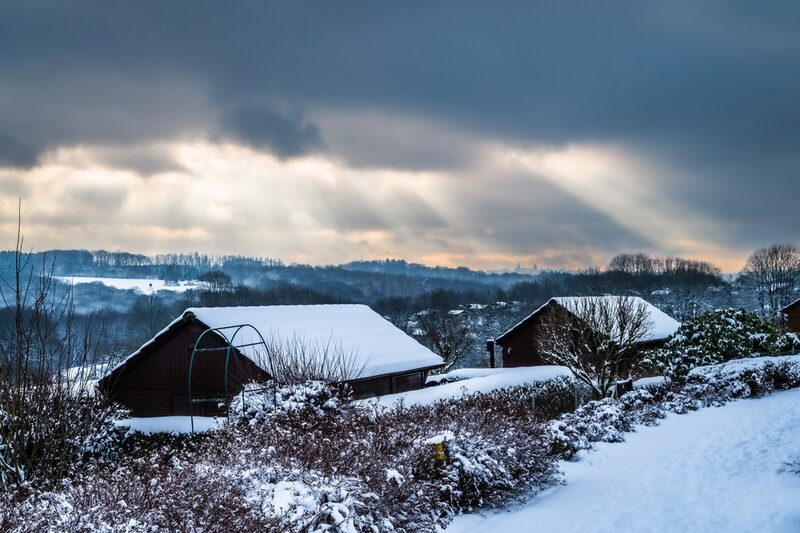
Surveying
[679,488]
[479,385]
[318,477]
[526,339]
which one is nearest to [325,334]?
[479,385]

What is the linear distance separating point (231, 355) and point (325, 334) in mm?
3899

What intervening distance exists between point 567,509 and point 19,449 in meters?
7.87

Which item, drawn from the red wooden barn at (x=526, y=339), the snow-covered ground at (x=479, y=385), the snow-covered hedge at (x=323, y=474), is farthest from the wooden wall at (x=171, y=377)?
the red wooden barn at (x=526, y=339)

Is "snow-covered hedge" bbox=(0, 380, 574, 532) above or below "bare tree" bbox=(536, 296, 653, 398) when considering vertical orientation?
below

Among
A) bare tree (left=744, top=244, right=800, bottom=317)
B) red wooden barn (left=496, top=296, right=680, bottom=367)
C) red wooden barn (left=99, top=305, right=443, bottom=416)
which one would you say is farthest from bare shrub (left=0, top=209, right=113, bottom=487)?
bare tree (left=744, top=244, right=800, bottom=317)

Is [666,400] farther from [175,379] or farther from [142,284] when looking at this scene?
[142,284]

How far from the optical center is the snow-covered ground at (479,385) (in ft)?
67.9

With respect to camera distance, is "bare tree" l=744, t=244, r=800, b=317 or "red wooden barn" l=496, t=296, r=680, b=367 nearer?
"red wooden barn" l=496, t=296, r=680, b=367

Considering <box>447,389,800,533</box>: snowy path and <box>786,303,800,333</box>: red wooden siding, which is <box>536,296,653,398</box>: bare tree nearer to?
<box>447,389,800,533</box>: snowy path

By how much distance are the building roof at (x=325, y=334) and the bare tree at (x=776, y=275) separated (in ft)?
184

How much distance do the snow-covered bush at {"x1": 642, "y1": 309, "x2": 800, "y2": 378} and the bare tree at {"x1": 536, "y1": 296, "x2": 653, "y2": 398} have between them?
3.35 metres

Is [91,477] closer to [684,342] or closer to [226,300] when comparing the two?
[684,342]

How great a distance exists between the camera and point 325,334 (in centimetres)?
2419

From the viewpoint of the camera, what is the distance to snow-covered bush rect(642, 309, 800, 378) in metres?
22.6
